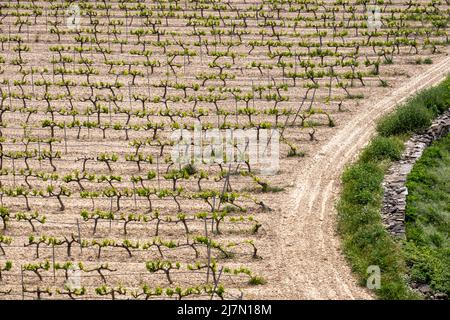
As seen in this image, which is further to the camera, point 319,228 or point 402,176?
point 402,176

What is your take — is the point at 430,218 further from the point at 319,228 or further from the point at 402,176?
the point at 319,228

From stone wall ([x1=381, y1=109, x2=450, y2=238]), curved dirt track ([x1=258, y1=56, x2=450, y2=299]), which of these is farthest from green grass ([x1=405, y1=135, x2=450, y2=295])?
curved dirt track ([x1=258, y1=56, x2=450, y2=299])

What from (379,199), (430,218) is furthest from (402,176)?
(430,218)

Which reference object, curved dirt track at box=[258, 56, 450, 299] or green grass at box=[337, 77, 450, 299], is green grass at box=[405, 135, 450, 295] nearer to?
green grass at box=[337, 77, 450, 299]

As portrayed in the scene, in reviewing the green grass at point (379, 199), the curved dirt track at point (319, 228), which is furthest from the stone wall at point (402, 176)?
the curved dirt track at point (319, 228)

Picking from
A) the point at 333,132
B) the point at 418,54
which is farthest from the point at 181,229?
the point at 418,54

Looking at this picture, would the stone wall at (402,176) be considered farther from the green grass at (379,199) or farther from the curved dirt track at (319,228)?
the curved dirt track at (319,228)
